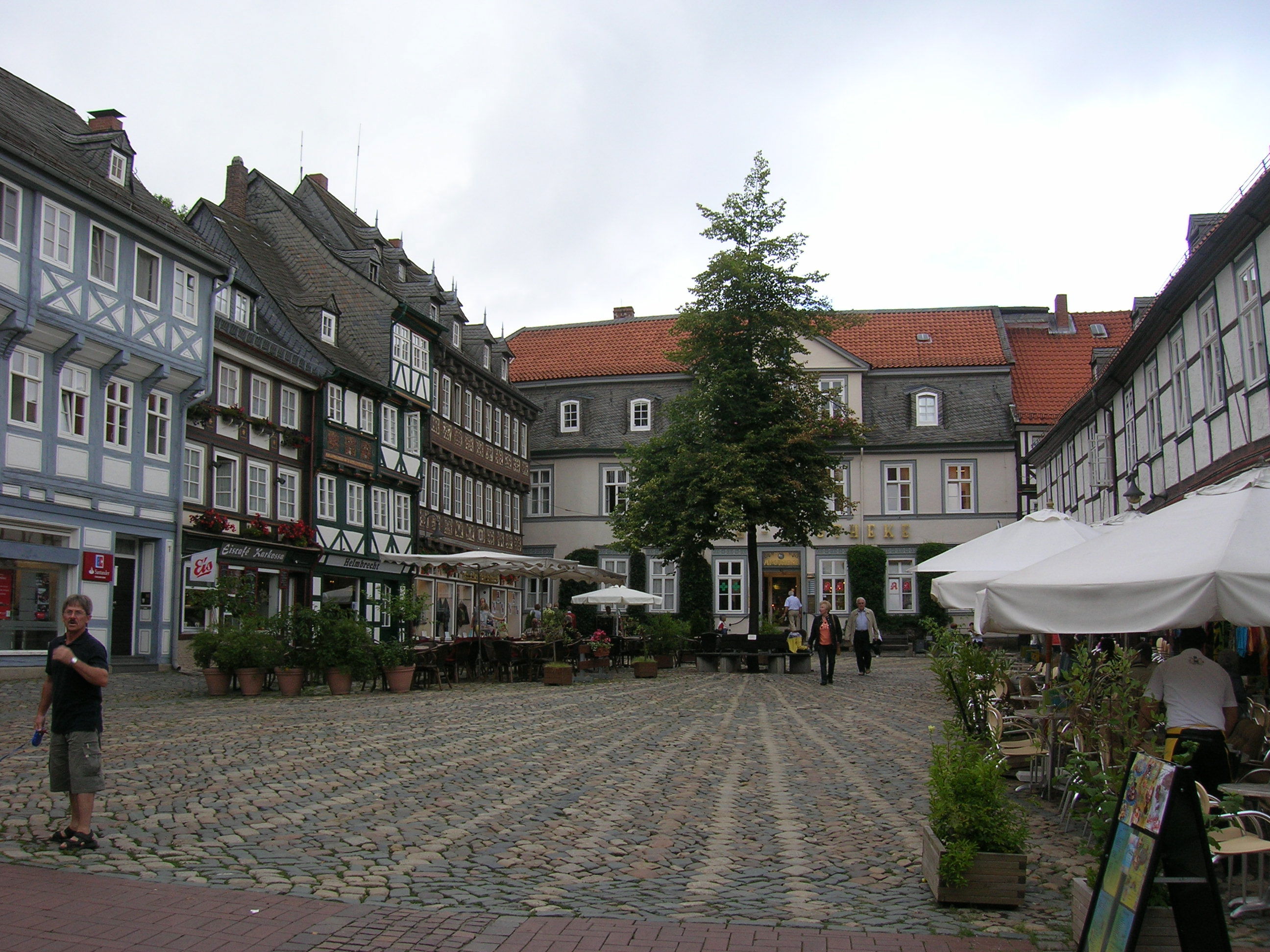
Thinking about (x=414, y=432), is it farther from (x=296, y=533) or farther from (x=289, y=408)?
(x=296, y=533)

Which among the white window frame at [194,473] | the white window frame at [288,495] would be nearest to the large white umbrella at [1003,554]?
the white window frame at [194,473]

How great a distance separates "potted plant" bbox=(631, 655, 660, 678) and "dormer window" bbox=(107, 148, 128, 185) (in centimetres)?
1502

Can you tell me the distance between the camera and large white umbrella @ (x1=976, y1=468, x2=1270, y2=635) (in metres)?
7.00

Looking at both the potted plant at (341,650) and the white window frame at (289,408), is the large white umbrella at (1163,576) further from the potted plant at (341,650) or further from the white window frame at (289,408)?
the white window frame at (289,408)

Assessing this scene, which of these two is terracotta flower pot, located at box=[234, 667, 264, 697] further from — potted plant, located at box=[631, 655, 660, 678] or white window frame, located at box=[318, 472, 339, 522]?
white window frame, located at box=[318, 472, 339, 522]

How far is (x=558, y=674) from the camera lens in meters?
23.4

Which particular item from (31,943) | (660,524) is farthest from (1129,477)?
(31,943)

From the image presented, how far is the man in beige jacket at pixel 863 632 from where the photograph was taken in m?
25.3

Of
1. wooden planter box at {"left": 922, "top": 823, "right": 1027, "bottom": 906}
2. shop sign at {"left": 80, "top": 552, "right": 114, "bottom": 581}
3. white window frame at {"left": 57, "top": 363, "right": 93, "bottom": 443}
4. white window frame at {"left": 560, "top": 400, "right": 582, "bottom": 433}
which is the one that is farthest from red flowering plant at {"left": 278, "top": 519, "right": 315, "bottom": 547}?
wooden planter box at {"left": 922, "top": 823, "right": 1027, "bottom": 906}

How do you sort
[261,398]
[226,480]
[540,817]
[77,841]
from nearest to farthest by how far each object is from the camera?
[77,841] → [540,817] → [226,480] → [261,398]

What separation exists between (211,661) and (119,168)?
11770mm

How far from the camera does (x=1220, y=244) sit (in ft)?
58.5

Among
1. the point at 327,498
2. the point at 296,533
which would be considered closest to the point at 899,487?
the point at 327,498

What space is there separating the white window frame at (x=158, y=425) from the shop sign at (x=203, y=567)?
A: 2291 millimetres
